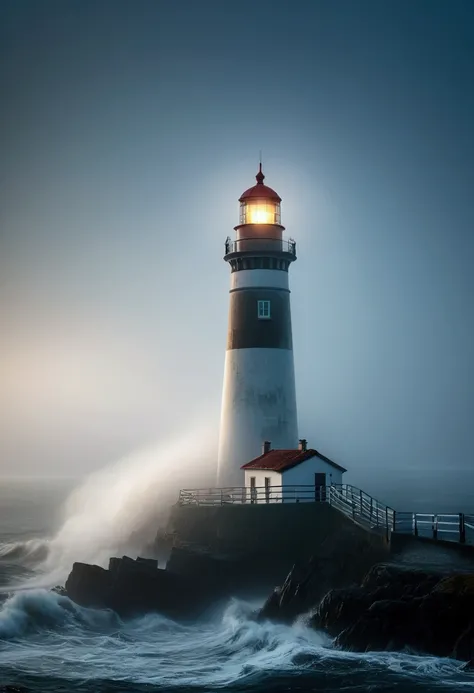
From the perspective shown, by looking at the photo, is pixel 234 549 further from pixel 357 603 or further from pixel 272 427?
pixel 357 603

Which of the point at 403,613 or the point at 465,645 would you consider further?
the point at 403,613

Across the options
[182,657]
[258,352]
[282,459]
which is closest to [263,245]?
[258,352]

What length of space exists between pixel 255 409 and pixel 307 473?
15.5ft

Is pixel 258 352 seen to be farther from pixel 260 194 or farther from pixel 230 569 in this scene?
pixel 230 569

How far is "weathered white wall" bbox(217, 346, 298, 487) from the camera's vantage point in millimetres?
41250

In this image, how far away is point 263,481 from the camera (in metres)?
38.4

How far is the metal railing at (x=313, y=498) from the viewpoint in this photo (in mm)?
33500

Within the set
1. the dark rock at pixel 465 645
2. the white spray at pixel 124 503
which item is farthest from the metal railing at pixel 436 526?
the white spray at pixel 124 503

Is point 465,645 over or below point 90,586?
below

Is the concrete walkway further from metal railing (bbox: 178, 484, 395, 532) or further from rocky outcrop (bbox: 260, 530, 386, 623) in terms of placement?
metal railing (bbox: 178, 484, 395, 532)

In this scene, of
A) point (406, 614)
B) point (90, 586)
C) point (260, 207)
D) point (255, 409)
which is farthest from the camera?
point (260, 207)

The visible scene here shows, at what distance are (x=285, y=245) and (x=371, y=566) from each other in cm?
1543

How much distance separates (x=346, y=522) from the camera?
3456cm

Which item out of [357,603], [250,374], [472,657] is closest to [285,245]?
[250,374]
